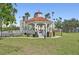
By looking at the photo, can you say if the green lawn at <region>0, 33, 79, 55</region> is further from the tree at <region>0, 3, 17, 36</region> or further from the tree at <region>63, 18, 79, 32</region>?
the tree at <region>0, 3, 17, 36</region>

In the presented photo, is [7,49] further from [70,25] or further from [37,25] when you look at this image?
[70,25]

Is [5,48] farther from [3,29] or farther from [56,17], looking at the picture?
[56,17]

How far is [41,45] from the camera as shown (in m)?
6.88

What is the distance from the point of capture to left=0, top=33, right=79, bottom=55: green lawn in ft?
22.3

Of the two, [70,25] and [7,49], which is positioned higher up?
[70,25]

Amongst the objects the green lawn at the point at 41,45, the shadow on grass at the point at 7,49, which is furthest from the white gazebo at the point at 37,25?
the shadow on grass at the point at 7,49

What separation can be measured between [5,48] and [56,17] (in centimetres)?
91

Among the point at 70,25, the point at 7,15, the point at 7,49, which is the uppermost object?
the point at 7,15

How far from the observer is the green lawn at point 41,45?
6805 millimetres

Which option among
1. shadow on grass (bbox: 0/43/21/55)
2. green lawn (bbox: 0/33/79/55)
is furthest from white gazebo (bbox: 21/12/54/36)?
shadow on grass (bbox: 0/43/21/55)

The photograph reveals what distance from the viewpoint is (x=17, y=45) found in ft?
22.6

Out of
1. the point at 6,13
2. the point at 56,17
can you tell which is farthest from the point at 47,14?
the point at 6,13

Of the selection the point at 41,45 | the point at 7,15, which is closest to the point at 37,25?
the point at 41,45

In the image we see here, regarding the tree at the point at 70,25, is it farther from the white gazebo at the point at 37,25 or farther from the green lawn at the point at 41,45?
the white gazebo at the point at 37,25
